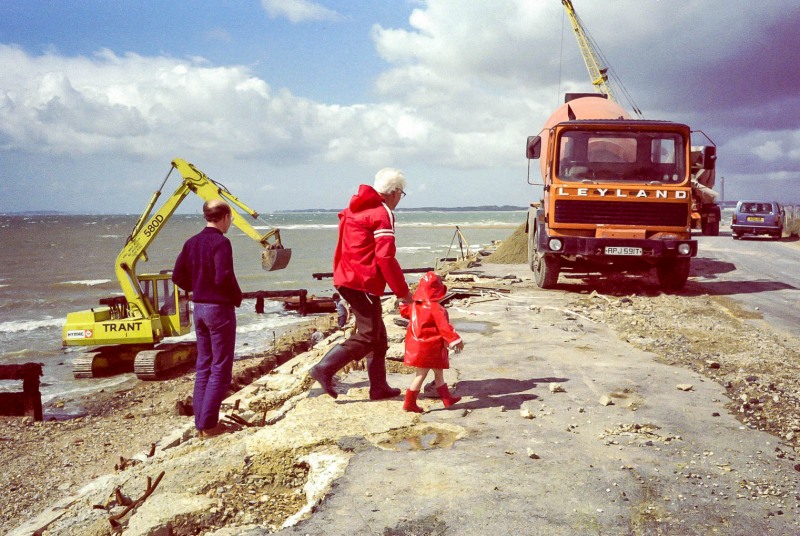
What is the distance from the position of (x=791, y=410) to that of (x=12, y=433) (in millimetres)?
9941

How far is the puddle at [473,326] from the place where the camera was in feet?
28.0

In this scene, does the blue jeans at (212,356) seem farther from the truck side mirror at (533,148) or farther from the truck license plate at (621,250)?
the truck side mirror at (533,148)

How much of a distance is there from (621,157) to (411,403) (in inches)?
313

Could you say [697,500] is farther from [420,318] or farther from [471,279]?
[471,279]

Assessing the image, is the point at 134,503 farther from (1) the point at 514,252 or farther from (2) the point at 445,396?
(1) the point at 514,252

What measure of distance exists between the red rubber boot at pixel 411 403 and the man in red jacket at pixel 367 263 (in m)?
0.50

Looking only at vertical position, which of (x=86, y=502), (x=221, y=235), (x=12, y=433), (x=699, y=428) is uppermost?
(x=221, y=235)

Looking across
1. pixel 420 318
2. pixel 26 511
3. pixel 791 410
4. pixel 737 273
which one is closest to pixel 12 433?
pixel 26 511

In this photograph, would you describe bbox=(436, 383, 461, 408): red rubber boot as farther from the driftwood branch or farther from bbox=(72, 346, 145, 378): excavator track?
bbox=(72, 346, 145, 378): excavator track

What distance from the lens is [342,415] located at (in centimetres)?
495

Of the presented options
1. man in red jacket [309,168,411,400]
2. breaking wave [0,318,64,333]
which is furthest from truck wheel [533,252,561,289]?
breaking wave [0,318,64,333]

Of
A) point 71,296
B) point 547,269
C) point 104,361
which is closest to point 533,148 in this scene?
point 547,269

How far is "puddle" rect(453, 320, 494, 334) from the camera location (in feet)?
28.0

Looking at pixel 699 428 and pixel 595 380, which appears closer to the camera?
pixel 699 428
